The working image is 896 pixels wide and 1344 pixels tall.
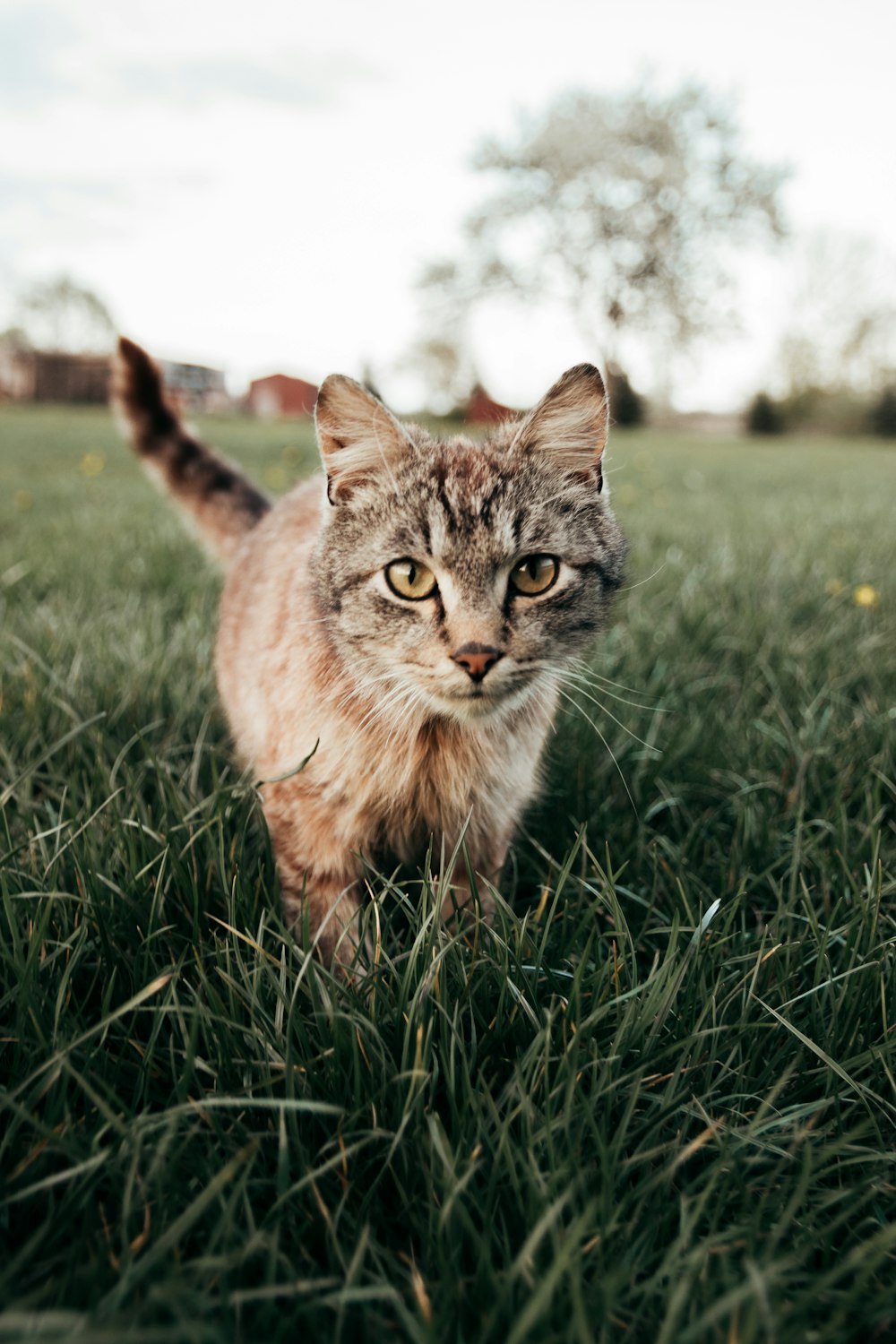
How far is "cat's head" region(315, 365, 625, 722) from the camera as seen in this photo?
175cm

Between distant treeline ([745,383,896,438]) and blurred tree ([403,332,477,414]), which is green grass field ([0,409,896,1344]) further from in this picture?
distant treeline ([745,383,896,438])

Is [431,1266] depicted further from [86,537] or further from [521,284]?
[521,284]

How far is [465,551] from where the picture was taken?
1.78m

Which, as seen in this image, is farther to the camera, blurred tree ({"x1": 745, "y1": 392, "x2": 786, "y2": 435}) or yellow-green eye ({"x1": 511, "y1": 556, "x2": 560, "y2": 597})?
blurred tree ({"x1": 745, "y1": 392, "x2": 786, "y2": 435})

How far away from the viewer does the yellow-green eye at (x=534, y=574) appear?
1849 millimetres

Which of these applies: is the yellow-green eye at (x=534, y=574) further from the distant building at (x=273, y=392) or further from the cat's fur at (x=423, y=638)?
the distant building at (x=273, y=392)

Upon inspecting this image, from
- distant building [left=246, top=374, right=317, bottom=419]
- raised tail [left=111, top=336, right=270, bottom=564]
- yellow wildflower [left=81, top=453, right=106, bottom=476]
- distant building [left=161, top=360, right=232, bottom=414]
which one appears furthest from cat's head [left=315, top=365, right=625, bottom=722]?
distant building [left=246, top=374, right=317, bottom=419]

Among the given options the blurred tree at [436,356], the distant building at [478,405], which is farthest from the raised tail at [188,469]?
the blurred tree at [436,356]

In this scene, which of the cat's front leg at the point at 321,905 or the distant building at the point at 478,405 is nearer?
the cat's front leg at the point at 321,905

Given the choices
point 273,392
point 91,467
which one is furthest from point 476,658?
point 273,392

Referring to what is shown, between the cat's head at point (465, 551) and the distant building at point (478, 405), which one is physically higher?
the distant building at point (478, 405)

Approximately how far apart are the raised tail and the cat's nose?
1.92m

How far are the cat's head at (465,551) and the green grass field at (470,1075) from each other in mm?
446

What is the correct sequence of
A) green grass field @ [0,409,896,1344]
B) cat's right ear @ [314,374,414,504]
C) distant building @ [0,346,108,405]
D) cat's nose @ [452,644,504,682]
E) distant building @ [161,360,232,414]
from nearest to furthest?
1. green grass field @ [0,409,896,1344]
2. cat's nose @ [452,644,504,682]
3. cat's right ear @ [314,374,414,504]
4. distant building @ [0,346,108,405]
5. distant building @ [161,360,232,414]
